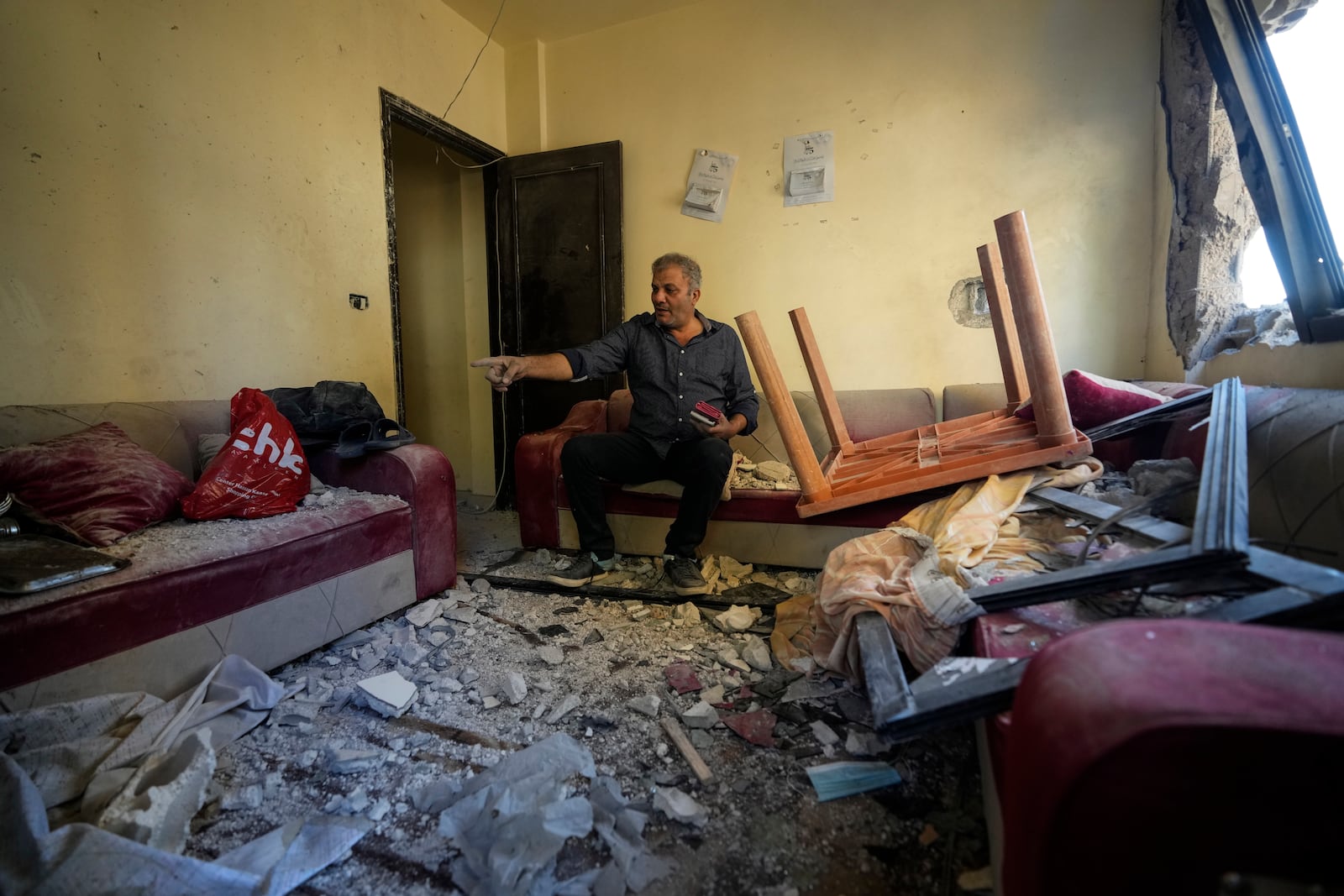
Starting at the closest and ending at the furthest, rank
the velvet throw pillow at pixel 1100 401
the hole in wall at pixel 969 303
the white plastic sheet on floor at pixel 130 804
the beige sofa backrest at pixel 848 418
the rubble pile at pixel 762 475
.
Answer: the white plastic sheet on floor at pixel 130 804 → the velvet throw pillow at pixel 1100 401 → the rubble pile at pixel 762 475 → the beige sofa backrest at pixel 848 418 → the hole in wall at pixel 969 303

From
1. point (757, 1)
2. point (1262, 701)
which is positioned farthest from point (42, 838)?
point (757, 1)

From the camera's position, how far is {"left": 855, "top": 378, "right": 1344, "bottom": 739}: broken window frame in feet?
2.33

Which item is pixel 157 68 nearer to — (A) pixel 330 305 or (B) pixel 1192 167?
(A) pixel 330 305

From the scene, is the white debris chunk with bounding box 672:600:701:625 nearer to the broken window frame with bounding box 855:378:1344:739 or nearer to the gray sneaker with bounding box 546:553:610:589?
the gray sneaker with bounding box 546:553:610:589

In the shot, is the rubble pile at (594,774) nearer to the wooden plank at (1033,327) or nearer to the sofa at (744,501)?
the sofa at (744,501)

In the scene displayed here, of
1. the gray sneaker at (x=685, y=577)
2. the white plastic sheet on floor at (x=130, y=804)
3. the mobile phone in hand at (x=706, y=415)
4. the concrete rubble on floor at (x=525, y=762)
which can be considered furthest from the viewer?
the mobile phone in hand at (x=706, y=415)

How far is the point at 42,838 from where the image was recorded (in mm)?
887

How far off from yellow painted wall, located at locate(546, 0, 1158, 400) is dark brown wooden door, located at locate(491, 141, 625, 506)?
6.5 inches

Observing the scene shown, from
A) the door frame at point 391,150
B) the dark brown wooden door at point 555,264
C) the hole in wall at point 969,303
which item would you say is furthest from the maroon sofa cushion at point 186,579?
the hole in wall at point 969,303

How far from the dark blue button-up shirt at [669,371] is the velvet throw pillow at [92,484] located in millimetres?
1388

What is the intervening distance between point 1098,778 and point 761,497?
1.88 meters

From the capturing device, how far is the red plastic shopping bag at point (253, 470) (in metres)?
1.70

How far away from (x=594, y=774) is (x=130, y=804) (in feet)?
2.67

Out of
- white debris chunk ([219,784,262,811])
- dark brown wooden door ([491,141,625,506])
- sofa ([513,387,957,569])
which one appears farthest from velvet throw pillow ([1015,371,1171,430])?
dark brown wooden door ([491,141,625,506])
